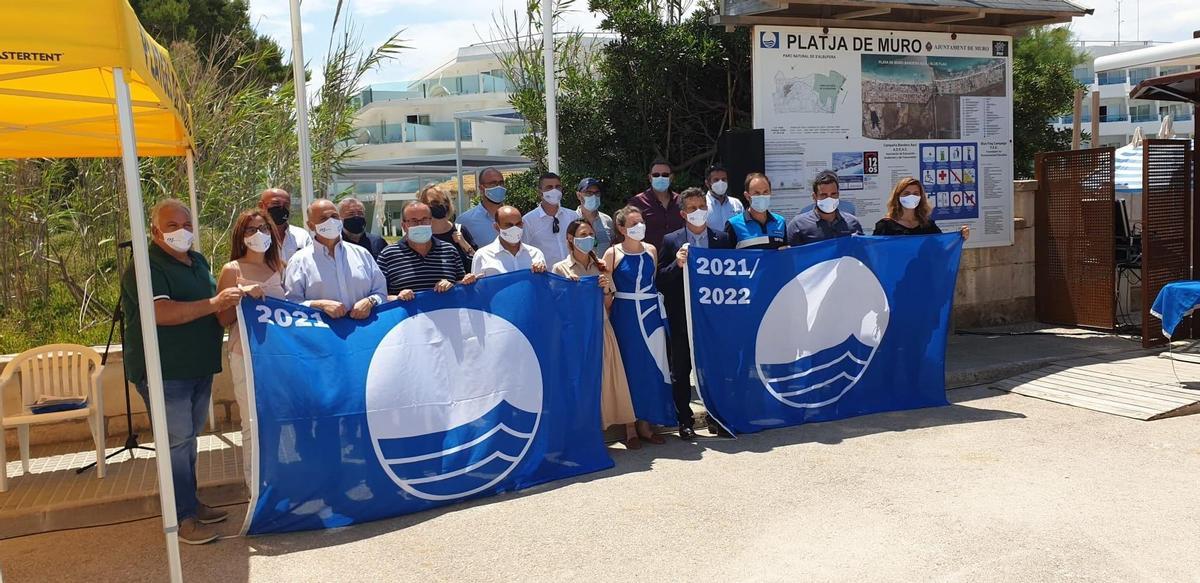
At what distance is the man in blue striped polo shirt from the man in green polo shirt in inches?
46.9

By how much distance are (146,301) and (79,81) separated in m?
2.67

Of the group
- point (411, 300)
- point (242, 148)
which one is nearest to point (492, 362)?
point (411, 300)

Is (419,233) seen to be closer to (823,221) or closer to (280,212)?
(280,212)

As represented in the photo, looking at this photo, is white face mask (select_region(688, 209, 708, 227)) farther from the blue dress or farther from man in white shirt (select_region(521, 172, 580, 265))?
man in white shirt (select_region(521, 172, 580, 265))

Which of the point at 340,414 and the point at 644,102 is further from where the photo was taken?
the point at 644,102

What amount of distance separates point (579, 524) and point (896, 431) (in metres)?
2.93

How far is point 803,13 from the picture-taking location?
32.3 ft

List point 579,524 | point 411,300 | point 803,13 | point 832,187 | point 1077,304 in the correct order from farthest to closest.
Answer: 1. point 1077,304
2. point 803,13
3. point 832,187
4. point 411,300
5. point 579,524

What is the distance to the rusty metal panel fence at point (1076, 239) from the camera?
1119cm

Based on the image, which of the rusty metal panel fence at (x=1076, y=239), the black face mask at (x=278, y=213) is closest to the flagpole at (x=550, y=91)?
the black face mask at (x=278, y=213)

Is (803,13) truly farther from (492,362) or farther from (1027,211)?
(492,362)

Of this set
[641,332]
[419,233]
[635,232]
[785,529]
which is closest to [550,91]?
[635,232]

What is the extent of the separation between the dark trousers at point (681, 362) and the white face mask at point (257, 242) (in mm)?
2929

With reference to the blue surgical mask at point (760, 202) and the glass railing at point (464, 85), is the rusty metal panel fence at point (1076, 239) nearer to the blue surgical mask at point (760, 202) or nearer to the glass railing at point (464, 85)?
the blue surgical mask at point (760, 202)
